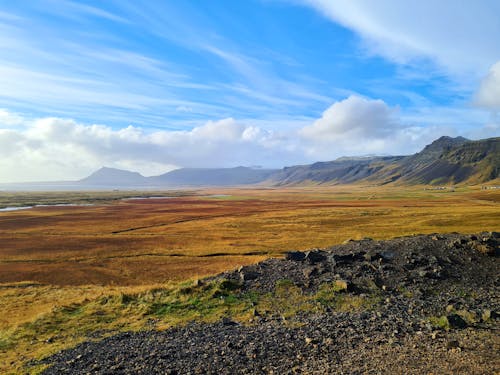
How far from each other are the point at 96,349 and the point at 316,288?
1206 centimetres

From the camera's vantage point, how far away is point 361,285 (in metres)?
19.5

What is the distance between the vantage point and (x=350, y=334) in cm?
1330

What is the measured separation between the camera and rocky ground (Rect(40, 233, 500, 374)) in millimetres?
11156

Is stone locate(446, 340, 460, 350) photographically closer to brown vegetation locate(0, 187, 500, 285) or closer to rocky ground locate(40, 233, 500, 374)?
rocky ground locate(40, 233, 500, 374)

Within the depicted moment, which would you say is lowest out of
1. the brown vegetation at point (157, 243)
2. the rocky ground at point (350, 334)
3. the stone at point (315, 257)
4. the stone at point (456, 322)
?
the brown vegetation at point (157, 243)

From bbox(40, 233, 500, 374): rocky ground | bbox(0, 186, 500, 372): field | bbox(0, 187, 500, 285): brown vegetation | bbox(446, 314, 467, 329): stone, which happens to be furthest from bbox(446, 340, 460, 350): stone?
bbox(0, 187, 500, 285): brown vegetation

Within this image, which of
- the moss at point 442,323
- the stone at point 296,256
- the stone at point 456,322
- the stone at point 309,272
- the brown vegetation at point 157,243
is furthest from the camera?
the brown vegetation at point 157,243

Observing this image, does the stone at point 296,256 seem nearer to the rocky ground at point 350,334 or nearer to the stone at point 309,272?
the rocky ground at point 350,334

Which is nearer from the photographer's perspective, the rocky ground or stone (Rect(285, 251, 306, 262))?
the rocky ground

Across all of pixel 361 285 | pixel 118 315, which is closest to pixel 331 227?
pixel 361 285

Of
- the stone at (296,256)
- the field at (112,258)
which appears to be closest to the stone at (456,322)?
the field at (112,258)

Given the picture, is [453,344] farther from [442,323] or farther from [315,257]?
[315,257]

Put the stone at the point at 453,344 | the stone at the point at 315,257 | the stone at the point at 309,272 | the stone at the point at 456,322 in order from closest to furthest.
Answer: the stone at the point at 453,344 → the stone at the point at 456,322 → the stone at the point at 309,272 → the stone at the point at 315,257

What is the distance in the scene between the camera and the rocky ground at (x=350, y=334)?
1116 centimetres
